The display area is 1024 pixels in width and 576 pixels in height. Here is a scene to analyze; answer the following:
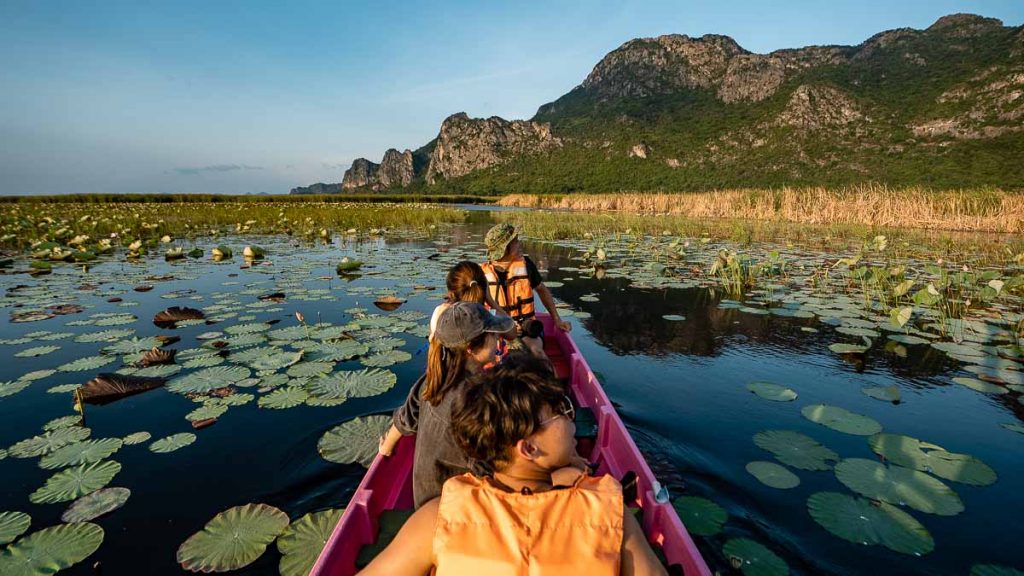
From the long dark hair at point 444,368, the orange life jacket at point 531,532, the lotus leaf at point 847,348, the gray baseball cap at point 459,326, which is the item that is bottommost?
the lotus leaf at point 847,348

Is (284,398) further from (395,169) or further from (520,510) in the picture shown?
(395,169)

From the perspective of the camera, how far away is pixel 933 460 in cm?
306

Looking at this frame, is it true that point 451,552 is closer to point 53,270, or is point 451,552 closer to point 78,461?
point 78,461

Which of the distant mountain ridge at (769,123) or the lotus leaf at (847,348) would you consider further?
the distant mountain ridge at (769,123)

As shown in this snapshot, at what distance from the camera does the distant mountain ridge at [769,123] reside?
53750mm

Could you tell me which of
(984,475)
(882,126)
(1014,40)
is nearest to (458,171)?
(882,126)

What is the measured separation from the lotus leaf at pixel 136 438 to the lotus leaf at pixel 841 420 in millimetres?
5555

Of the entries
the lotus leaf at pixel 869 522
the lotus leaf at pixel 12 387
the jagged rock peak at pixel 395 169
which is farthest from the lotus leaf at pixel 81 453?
the jagged rock peak at pixel 395 169

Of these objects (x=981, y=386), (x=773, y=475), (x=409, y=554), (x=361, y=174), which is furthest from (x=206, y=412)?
(x=361, y=174)

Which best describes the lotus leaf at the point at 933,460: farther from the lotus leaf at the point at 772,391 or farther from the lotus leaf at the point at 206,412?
the lotus leaf at the point at 206,412

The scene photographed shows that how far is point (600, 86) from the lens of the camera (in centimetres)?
13012

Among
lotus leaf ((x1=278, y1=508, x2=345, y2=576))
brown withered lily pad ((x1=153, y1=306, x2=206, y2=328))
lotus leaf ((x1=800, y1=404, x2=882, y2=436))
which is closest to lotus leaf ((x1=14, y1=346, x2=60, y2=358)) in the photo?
brown withered lily pad ((x1=153, y1=306, x2=206, y2=328))

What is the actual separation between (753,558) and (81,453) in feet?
14.7

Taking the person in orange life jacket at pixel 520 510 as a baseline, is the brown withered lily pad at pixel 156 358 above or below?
below
